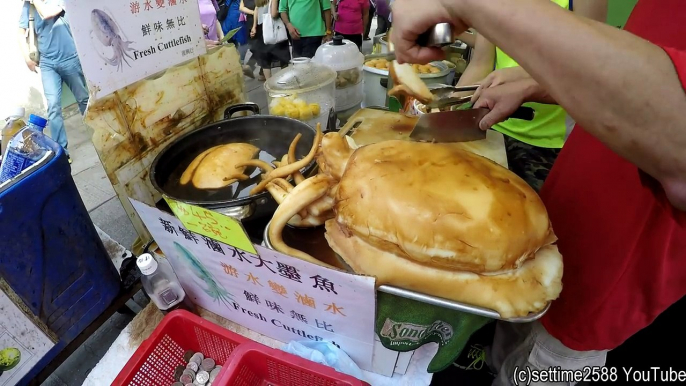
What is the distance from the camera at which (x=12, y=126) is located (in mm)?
1578

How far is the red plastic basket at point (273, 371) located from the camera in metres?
1.14

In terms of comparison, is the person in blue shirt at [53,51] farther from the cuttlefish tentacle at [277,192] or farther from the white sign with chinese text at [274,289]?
the cuttlefish tentacle at [277,192]

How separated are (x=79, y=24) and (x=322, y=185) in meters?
1.04

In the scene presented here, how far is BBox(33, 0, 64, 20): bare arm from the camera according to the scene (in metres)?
4.03

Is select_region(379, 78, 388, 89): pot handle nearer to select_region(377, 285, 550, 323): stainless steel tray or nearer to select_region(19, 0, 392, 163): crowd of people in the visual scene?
select_region(19, 0, 392, 163): crowd of people

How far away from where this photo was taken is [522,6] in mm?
712

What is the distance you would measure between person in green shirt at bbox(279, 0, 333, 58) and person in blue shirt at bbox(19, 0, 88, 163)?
2883 millimetres

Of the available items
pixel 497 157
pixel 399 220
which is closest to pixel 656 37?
pixel 497 157

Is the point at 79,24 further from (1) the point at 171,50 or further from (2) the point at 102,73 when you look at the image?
(1) the point at 171,50

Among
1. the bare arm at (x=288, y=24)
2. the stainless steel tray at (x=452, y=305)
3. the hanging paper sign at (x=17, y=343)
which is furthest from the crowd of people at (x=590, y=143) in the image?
the bare arm at (x=288, y=24)

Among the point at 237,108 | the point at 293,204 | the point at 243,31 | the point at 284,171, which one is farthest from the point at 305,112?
the point at 243,31

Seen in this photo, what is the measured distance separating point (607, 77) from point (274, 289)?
1.00 m

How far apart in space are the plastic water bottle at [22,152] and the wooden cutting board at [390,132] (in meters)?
1.35

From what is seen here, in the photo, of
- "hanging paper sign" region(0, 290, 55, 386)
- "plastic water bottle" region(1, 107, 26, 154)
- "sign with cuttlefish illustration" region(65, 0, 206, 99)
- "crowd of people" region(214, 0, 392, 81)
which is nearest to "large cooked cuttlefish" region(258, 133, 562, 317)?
"sign with cuttlefish illustration" region(65, 0, 206, 99)
